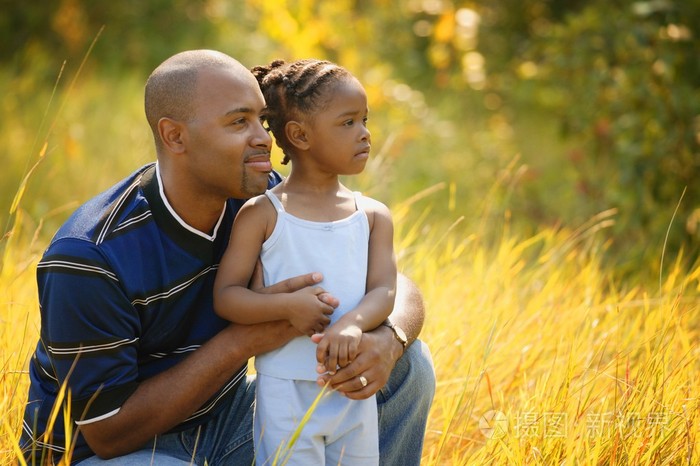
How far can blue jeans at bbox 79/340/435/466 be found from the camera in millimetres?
2637

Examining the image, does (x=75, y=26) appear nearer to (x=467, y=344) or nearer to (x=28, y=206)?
(x=28, y=206)

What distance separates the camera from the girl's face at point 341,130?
Answer: 8.15ft

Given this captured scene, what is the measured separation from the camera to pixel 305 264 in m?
2.46

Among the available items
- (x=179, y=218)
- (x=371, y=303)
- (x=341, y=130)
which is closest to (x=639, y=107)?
(x=341, y=130)

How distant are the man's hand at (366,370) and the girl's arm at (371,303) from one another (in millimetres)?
25

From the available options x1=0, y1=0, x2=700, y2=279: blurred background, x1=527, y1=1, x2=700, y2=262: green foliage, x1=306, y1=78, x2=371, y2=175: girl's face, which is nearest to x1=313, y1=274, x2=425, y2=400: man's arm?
x1=306, y1=78, x2=371, y2=175: girl's face

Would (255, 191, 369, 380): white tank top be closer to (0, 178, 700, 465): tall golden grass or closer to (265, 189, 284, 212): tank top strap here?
(265, 189, 284, 212): tank top strap

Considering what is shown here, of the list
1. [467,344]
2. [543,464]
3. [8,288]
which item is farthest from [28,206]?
[543,464]

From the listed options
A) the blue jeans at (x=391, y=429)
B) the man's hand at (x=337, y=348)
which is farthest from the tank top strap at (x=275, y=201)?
the blue jeans at (x=391, y=429)

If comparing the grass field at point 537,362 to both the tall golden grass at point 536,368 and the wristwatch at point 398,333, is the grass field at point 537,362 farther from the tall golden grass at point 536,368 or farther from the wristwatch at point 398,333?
the wristwatch at point 398,333

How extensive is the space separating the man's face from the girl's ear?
0.11m

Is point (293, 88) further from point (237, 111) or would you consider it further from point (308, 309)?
point (308, 309)

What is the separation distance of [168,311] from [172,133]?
510 mm

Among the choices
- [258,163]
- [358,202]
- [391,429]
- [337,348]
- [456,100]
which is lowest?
[456,100]
